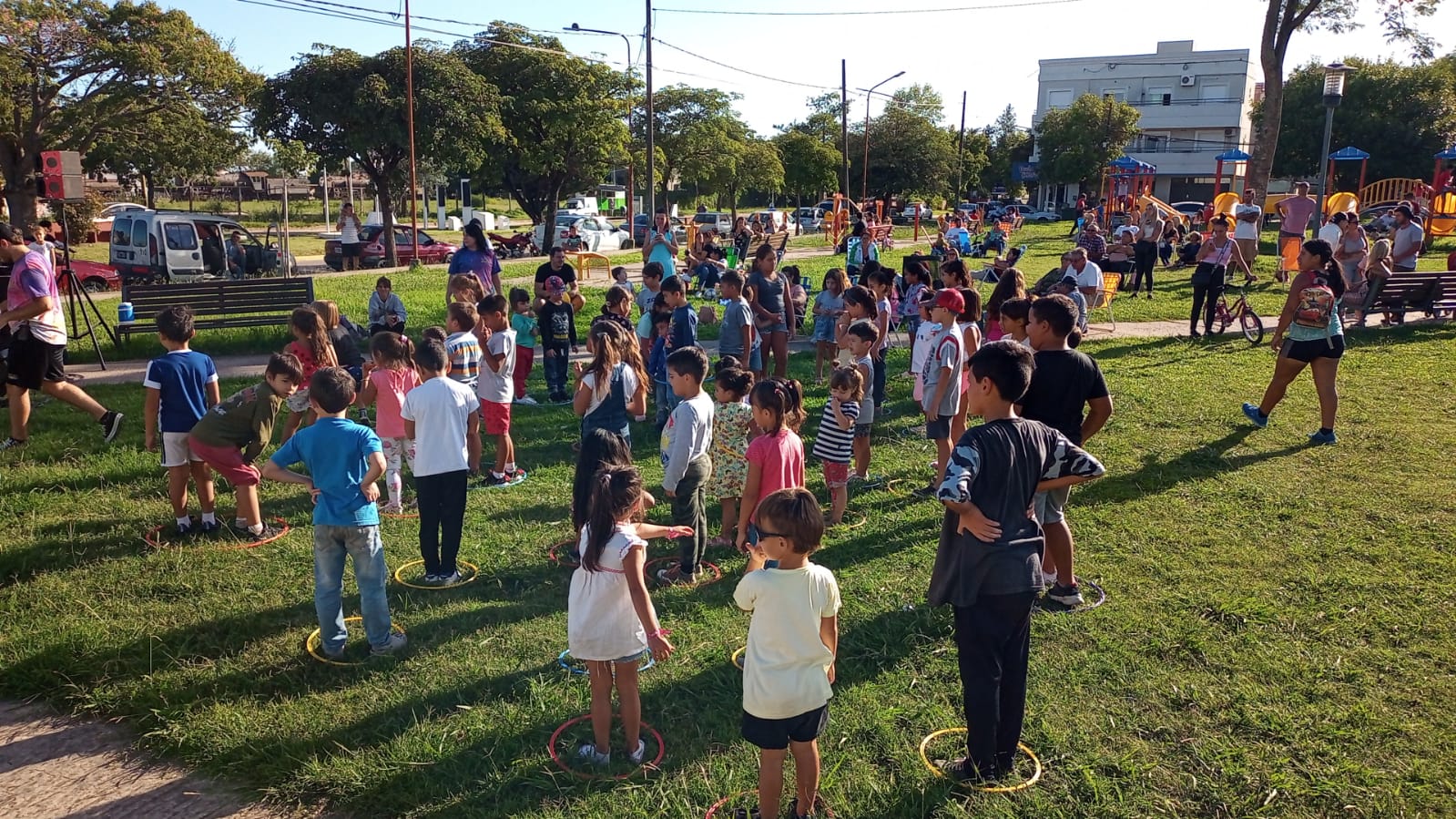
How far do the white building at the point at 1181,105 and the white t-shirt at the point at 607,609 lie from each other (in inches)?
2877

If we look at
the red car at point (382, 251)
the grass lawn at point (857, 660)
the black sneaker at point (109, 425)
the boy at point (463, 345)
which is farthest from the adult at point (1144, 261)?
the red car at point (382, 251)

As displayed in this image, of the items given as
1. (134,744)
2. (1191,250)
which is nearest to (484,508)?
(134,744)

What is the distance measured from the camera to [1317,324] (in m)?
8.67

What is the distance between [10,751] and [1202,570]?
6.85 meters

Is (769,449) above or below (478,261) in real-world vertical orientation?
below

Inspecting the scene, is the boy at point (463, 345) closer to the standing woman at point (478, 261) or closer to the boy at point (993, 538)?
the standing woman at point (478, 261)

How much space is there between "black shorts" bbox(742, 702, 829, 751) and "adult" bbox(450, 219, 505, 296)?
8847 mm

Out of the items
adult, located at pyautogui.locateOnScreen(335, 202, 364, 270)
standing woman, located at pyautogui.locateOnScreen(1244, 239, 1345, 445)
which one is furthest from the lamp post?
adult, located at pyautogui.locateOnScreen(335, 202, 364, 270)

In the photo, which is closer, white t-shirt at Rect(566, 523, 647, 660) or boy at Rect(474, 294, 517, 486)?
white t-shirt at Rect(566, 523, 647, 660)

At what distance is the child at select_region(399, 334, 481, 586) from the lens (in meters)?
5.94

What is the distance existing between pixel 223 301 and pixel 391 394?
875cm

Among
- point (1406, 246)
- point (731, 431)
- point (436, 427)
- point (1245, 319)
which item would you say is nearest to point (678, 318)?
point (731, 431)

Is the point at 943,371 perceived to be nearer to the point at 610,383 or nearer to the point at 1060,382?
the point at 1060,382

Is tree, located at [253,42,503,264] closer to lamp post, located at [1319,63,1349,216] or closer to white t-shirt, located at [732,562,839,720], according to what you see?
lamp post, located at [1319,63,1349,216]
